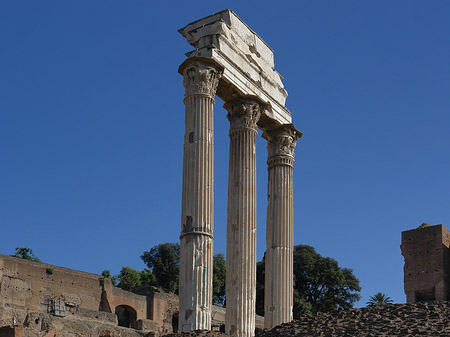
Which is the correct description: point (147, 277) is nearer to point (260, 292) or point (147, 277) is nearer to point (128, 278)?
point (128, 278)

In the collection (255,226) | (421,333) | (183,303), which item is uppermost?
(255,226)

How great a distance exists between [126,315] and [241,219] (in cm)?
3048

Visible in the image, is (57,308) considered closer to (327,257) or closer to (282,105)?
(327,257)

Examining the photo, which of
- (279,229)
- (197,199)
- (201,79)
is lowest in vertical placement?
(197,199)

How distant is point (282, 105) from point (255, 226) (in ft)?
13.0

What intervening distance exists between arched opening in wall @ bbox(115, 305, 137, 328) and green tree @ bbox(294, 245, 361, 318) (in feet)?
33.3

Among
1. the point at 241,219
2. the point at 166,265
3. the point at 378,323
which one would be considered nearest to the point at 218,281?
the point at 166,265

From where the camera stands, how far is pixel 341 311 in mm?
14320

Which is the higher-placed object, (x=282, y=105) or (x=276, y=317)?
(x=282, y=105)

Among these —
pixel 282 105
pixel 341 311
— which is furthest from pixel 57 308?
pixel 341 311

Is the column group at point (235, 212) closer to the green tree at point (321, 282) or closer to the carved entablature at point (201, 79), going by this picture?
the carved entablature at point (201, 79)

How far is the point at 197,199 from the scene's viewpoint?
61.9 ft

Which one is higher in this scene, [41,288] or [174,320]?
[41,288]

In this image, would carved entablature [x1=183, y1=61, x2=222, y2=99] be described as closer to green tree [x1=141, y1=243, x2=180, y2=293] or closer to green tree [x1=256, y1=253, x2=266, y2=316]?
green tree [x1=256, y1=253, x2=266, y2=316]
